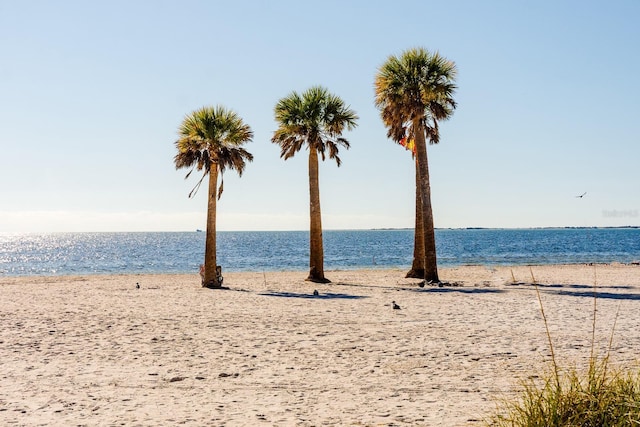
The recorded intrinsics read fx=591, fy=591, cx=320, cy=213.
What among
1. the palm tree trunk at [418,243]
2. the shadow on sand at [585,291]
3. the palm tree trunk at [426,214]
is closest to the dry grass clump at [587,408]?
the shadow on sand at [585,291]

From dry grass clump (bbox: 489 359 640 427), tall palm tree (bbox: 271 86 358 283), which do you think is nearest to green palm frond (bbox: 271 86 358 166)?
tall palm tree (bbox: 271 86 358 283)

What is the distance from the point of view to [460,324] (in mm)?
15242

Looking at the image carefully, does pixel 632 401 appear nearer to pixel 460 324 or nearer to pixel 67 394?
pixel 67 394

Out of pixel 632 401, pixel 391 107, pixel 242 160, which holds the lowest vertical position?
pixel 632 401

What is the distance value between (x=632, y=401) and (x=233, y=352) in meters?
8.19

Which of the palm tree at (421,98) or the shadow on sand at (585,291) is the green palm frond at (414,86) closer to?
the palm tree at (421,98)

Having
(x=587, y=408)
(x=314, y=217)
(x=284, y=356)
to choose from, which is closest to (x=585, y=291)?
(x=314, y=217)

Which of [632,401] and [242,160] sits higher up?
[242,160]

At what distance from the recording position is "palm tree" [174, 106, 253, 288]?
1046 inches

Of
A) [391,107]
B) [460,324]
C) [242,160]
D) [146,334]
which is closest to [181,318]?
[146,334]

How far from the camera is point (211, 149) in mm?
27031

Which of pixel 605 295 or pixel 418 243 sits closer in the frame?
pixel 605 295

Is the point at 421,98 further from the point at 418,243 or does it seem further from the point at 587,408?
the point at 587,408

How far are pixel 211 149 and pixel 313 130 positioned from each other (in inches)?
207
